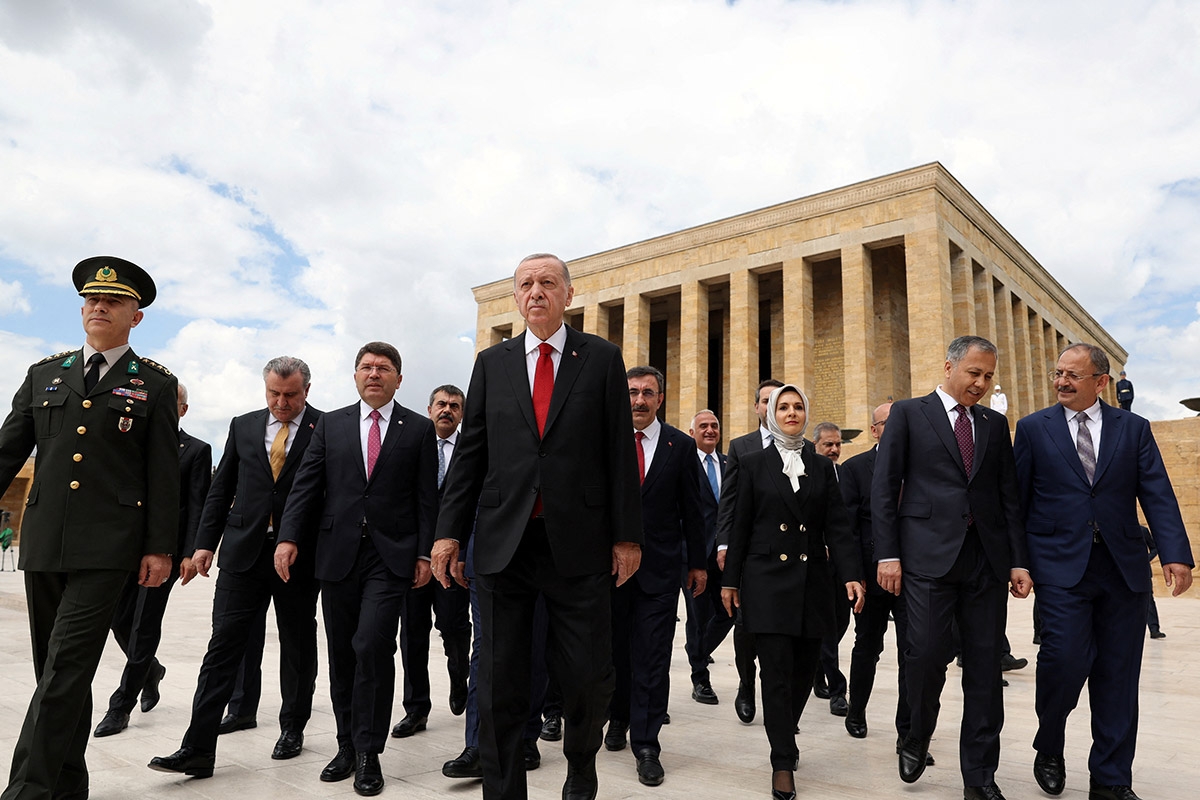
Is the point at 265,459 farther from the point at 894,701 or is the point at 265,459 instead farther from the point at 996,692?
the point at 894,701

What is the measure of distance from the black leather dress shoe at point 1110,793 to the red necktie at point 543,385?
10.6 ft

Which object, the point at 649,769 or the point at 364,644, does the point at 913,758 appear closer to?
the point at 649,769

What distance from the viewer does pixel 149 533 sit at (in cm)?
347

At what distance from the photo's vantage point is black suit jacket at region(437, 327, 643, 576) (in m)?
2.96

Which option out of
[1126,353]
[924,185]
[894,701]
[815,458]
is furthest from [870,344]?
[1126,353]

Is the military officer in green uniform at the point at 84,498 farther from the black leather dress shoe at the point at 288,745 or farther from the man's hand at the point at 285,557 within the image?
the black leather dress shoe at the point at 288,745

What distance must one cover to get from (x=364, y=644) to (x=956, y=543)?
299cm

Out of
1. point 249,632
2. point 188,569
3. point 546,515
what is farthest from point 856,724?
point 188,569

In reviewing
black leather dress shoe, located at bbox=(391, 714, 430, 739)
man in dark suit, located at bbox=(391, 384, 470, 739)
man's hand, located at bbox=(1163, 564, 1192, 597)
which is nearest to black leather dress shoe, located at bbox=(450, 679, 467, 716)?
man in dark suit, located at bbox=(391, 384, 470, 739)

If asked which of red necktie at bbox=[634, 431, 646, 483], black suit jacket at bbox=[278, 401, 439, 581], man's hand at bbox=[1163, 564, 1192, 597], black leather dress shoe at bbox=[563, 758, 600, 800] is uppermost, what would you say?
red necktie at bbox=[634, 431, 646, 483]

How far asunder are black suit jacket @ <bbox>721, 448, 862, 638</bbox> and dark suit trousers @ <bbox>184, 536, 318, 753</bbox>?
2.44 meters

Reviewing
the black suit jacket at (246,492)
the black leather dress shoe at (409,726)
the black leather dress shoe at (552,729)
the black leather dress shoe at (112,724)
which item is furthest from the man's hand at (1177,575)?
the black leather dress shoe at (112,724)

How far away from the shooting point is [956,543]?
13.1 feet

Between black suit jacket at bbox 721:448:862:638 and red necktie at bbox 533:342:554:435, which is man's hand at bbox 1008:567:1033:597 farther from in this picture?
red necktie at bbox 533:342:554:435
